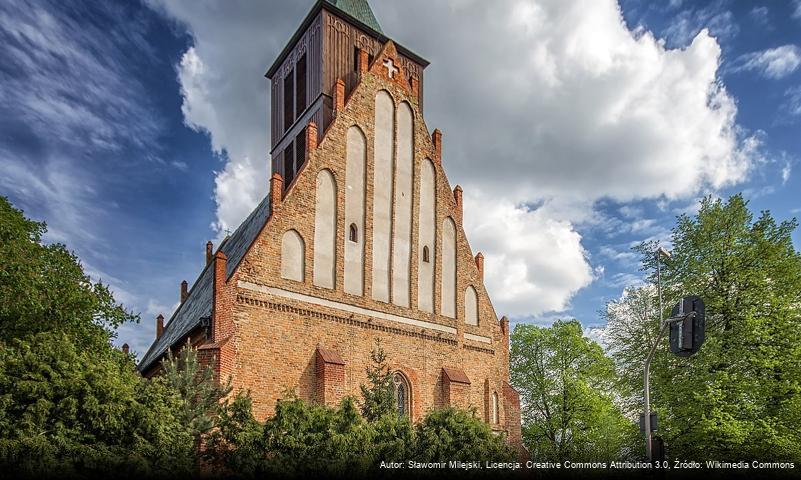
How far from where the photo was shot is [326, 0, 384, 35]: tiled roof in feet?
89.4

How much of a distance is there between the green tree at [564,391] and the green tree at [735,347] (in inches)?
343

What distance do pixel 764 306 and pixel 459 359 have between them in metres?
11.3

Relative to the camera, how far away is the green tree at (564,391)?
3378 cm

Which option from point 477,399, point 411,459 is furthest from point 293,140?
point 411,459

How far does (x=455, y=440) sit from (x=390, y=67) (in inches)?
574

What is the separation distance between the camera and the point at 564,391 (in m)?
35.3

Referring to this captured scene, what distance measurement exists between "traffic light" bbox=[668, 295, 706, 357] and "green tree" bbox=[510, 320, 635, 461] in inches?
735

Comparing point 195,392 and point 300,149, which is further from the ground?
point 300,149

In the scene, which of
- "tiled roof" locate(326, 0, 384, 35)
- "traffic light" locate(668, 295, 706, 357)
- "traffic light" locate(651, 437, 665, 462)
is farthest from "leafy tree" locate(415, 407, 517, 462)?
"tiled roof" locate(326, 0, 384, 35)

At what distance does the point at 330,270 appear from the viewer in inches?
849

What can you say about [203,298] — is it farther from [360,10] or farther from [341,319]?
[360,10]

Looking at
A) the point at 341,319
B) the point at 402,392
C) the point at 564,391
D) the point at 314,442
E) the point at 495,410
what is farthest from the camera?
the point at 564,391

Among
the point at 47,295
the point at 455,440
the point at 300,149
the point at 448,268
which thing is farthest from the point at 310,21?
the point at 455,440

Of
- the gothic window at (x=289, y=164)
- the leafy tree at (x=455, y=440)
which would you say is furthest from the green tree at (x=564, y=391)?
the gothic window at (x=289, y=164)
